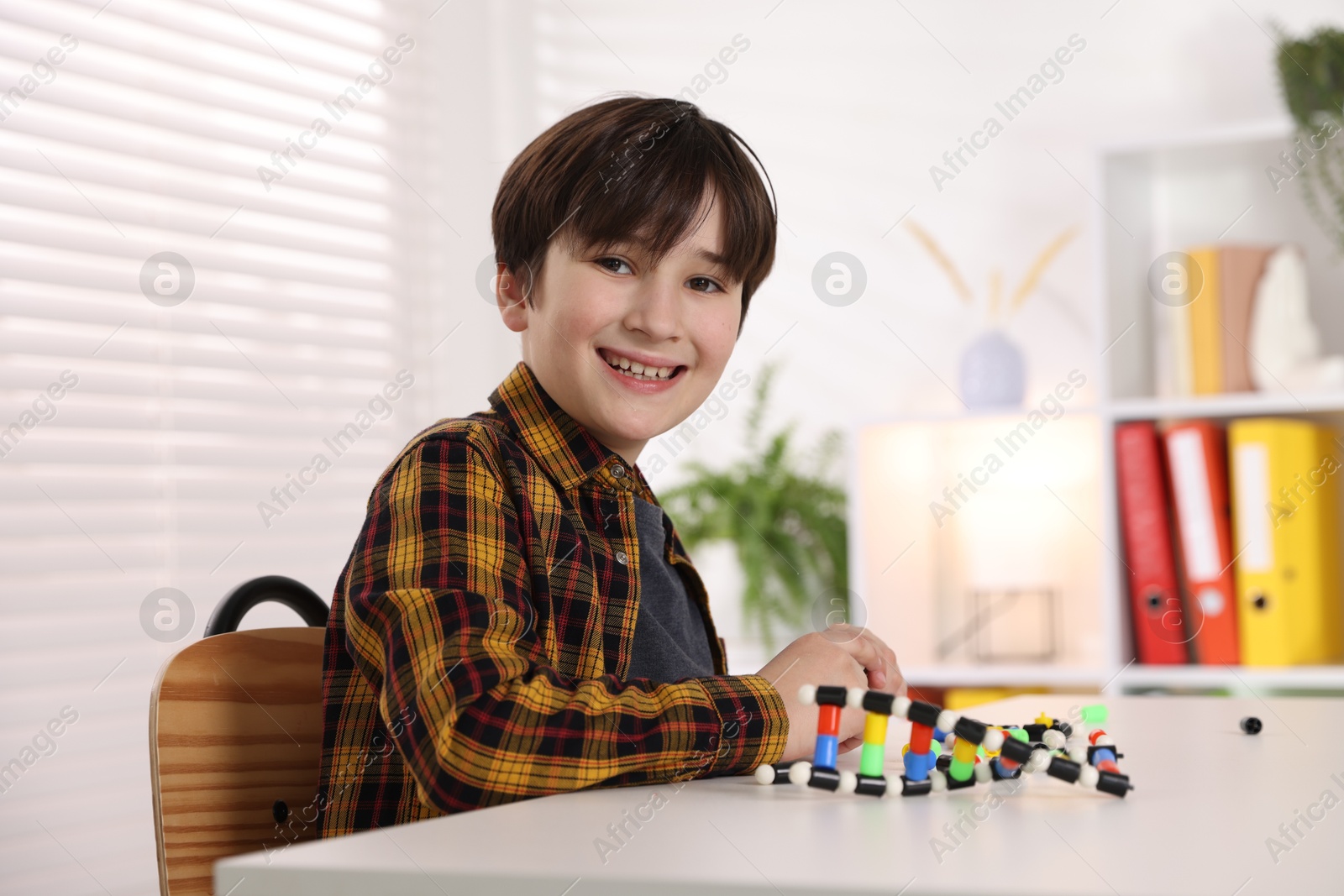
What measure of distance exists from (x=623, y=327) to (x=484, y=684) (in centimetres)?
41

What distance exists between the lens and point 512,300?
1.12 m

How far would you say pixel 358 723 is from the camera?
0.86 m

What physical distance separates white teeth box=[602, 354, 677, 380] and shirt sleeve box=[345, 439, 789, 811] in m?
0.21

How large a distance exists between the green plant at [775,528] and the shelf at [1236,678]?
25.5 inches

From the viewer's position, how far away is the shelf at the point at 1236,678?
2.10 meters

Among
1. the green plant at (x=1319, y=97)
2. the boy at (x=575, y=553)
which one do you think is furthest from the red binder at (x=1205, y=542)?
the boy at (x=575, y=553)

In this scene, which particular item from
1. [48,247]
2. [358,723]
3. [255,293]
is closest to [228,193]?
[255,293]

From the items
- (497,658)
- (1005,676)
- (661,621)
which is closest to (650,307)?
(661,621)

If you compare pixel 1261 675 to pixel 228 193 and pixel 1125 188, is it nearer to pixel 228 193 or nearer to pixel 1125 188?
pixel 1125 188

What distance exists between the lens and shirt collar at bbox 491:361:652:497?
3.28 ft

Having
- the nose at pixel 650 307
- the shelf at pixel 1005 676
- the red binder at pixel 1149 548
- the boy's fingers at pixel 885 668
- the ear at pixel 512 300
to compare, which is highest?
the ear at pixel 512 300

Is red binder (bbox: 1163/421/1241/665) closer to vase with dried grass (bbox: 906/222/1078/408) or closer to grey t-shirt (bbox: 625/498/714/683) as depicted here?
vase with dried grass (bbox: 906/222/1078/408)

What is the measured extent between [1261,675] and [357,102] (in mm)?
2011

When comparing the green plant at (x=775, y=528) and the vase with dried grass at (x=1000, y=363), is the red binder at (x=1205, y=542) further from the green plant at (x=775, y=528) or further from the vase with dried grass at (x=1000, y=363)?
the green plant at (x=775, y=528)
